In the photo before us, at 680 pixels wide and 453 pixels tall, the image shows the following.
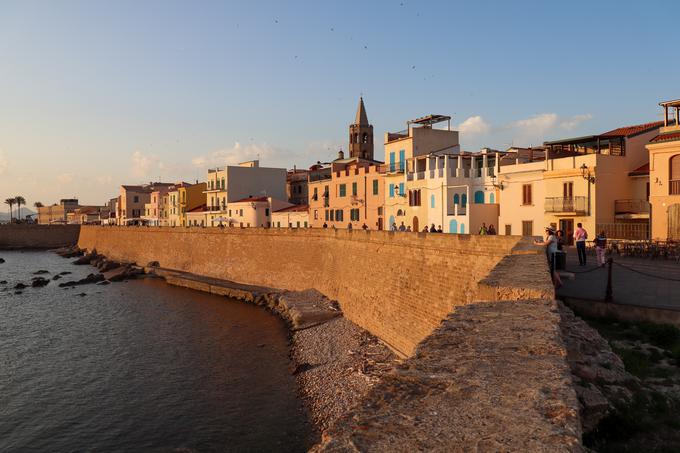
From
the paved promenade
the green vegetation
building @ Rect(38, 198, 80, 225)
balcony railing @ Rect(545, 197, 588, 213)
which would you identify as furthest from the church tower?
building @ Rect(38, 198, 80, 225)

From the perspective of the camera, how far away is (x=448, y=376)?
4.45 meters

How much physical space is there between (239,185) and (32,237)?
164 feet

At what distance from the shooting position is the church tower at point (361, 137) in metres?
77.2

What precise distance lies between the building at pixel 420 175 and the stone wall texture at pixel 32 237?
72.6 m

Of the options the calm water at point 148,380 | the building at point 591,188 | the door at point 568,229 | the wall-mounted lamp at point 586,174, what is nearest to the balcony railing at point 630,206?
the building at point 591,188

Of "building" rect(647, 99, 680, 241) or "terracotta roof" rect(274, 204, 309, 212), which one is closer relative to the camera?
"building" rect(647, 99, 680, 241)

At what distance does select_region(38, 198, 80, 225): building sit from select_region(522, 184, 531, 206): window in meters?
133

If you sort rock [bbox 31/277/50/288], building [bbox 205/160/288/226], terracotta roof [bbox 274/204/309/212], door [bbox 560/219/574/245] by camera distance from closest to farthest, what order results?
door [bbox 560/219/574/245] → rock [bbox 31/277/50/288] → terracotta roof [bbox 274/204/309/212] → building [bbox 205/160/288/226]

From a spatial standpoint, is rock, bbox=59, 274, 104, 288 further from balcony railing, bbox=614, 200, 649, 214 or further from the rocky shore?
balcony railing, bbox=614, 200, 649, 214

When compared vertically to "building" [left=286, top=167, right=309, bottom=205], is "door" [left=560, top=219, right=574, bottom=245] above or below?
below

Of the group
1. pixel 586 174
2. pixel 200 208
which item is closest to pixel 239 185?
pixel 200 208

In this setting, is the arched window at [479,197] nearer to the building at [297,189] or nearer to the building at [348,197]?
the building at [348,197]

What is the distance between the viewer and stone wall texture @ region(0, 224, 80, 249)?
303 ft

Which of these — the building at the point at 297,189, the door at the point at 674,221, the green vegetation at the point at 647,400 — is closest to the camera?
the green vegetation at the point at 647,400
